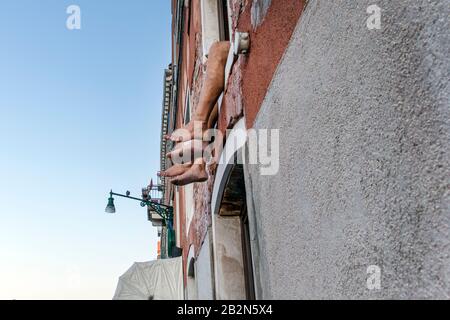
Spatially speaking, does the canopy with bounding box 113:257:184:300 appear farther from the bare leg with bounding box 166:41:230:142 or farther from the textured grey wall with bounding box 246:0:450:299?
the textured grey wall with bounding box 246:0:450:299

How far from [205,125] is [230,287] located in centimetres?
149

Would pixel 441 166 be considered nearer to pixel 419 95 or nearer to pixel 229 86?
pixel 419 95

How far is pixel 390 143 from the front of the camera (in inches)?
43.3

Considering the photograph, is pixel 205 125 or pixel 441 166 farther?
pixel 205 125

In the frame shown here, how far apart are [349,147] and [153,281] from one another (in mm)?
7274

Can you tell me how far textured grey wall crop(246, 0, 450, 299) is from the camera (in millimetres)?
944

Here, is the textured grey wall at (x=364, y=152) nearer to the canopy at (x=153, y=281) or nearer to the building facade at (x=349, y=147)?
the building facade at (x=349, y=147)

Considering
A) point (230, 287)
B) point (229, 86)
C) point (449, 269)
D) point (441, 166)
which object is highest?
point (229, 86)

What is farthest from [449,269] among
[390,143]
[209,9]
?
[209,9]

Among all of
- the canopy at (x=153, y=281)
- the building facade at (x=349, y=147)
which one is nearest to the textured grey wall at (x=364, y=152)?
the building facade at (x=349, y=147)

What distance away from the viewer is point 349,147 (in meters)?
1.32
